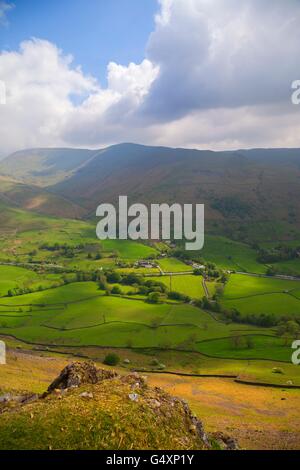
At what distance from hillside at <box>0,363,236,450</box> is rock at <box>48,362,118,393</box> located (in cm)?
82

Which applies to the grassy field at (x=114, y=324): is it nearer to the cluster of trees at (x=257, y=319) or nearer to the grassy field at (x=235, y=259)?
the cluster of trees at (x=257, y=319)

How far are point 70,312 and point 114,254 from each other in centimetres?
8528

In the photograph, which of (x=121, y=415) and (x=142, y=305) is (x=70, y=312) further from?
(x=121, y=415)

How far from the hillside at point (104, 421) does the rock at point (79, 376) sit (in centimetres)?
82

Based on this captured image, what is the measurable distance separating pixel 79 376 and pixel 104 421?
670cm

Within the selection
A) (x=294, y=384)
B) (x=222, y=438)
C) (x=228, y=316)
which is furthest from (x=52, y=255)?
(x=222, y=438)

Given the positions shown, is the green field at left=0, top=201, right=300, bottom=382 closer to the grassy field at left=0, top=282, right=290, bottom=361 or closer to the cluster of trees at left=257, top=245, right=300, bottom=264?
the grassy field at left=0, top=282, right=290, bottom=361

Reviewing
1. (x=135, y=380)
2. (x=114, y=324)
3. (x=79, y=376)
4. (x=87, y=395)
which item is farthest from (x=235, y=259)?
(x=87, y=395)

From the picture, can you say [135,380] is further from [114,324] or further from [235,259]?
[235,259]

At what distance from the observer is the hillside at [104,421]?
16.4m

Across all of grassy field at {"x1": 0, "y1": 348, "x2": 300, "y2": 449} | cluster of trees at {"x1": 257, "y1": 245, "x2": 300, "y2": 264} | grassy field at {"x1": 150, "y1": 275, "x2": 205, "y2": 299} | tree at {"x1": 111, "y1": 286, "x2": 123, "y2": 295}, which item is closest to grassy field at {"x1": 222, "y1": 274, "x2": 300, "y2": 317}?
grassy field at {"x1": 150, "y1": 275, "x2": 205, "y2": 299}

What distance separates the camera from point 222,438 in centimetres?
2312

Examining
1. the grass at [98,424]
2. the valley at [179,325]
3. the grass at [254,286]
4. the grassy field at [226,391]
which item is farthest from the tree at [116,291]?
the grass at [98,424]

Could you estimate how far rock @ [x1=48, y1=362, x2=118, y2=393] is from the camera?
23.5 m
